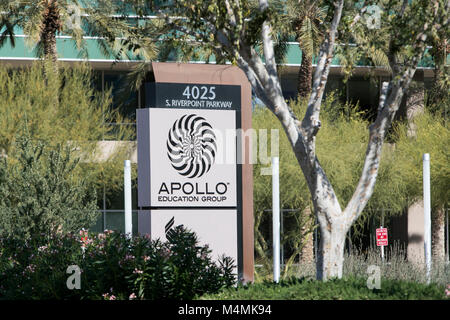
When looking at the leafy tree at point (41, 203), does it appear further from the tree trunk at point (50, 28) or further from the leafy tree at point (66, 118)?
the tree trunk at point (50, 28)

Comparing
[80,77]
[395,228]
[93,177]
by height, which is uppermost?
[80,77]

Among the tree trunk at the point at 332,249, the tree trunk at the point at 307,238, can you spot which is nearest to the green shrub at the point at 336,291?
the tree trunk at the point at 332,249

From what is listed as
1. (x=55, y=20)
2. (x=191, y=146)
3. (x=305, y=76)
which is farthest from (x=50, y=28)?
(x=191, y=146)

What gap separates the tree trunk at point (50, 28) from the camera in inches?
1061

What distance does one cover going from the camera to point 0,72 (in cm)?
2806

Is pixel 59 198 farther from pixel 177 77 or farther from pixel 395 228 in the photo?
pixel 395 228

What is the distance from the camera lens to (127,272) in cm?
1003

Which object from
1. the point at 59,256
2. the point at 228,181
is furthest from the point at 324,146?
the point at 59,256

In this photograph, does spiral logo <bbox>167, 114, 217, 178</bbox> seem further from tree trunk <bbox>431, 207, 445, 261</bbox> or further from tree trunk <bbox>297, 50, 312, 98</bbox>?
tree trunk <bbox>431, 207, 445, 261</bbox>

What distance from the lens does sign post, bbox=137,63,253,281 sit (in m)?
13.8

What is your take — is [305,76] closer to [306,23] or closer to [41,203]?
Answer: [306,23]

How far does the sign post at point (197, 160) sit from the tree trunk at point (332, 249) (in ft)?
11.1

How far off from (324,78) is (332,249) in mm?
2422
